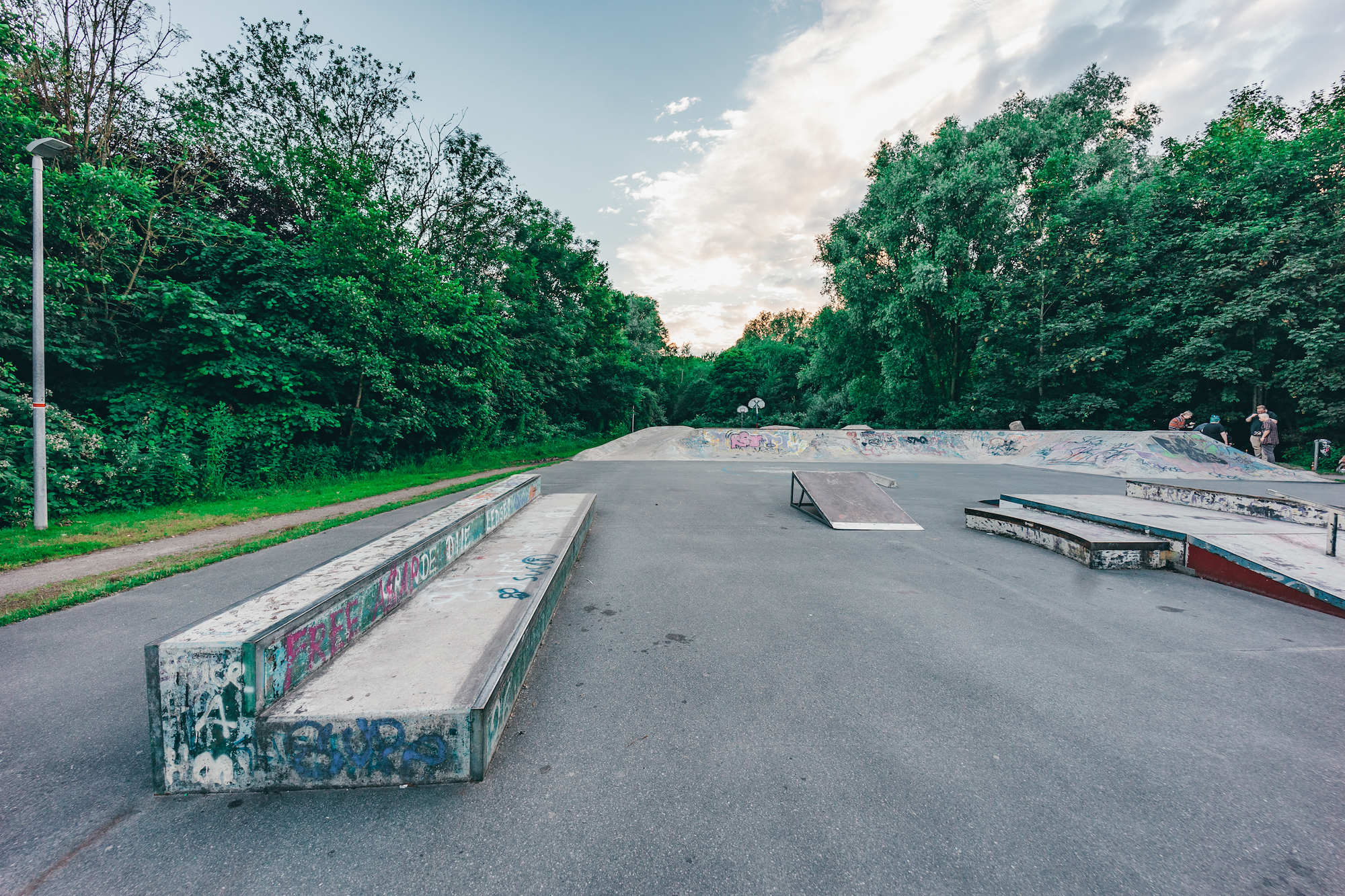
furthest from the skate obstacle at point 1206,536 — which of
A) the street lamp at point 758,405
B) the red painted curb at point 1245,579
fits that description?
the street lamp at point 758,405

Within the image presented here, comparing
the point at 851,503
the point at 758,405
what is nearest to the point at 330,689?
the point at 851,503

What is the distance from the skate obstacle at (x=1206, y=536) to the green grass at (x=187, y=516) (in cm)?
1087

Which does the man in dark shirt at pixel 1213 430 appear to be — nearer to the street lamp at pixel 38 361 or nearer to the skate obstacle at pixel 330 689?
the skate obstacle at pixel 330 689

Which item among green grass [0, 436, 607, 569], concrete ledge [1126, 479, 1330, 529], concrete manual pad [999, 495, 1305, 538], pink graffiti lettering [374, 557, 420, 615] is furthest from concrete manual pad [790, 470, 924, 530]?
green grass [0, 436, 607, 569]

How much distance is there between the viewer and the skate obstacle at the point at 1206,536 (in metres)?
4.30

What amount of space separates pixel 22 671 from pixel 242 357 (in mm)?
9618

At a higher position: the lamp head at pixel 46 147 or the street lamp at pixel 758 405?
the lamp head at pixel 46 147

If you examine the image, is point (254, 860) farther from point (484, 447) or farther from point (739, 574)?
point (484, 447)

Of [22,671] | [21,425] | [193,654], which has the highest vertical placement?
[21,425]

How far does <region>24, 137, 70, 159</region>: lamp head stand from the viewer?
21.2 ft

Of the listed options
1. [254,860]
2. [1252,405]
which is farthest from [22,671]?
[1252,405]

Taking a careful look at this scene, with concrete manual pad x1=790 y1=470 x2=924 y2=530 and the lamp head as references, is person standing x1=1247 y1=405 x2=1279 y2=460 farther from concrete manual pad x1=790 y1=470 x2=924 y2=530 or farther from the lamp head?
the lamp head

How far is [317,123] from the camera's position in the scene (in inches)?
585

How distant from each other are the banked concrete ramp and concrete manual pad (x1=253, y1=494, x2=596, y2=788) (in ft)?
51.9
